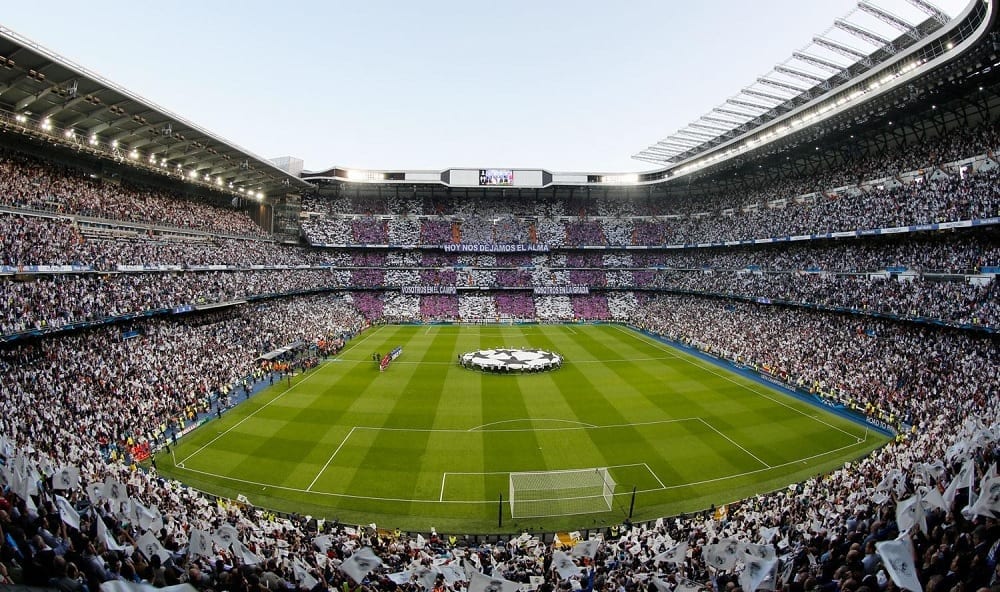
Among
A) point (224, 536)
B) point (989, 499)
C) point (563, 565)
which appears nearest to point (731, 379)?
point (989, 499)

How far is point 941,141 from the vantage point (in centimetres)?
3350

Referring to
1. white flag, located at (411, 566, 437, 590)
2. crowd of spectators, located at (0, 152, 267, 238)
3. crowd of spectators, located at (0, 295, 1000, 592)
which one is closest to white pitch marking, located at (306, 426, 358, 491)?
crowd of spectators, located at (0, 295, 1000, 592)

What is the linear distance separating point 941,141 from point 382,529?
43707 millimetres

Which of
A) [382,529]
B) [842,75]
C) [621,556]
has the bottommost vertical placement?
[382,529]

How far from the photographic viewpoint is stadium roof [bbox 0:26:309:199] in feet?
78.4

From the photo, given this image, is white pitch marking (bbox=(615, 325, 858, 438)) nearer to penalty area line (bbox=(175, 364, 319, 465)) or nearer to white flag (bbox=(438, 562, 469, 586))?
white flag (bbox=(438, 562, 469, 586))

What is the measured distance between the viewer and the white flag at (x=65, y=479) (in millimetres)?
12016

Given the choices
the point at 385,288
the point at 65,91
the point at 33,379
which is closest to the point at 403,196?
the point at 385,288

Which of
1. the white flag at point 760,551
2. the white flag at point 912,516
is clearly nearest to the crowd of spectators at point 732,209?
the white flag at point 912,516

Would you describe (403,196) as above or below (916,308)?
above

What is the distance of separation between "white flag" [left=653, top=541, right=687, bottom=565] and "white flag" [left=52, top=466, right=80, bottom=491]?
48.6ft

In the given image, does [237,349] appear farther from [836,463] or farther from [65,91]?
[836,463]

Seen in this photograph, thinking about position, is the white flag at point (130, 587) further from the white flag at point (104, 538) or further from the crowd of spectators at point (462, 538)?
the white flag at point (104, 538)

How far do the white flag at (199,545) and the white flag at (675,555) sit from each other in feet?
32.2
